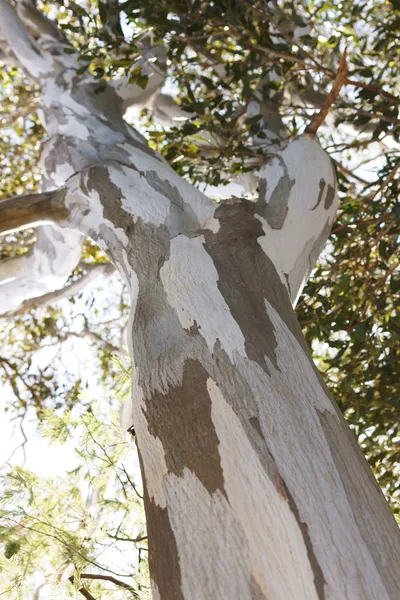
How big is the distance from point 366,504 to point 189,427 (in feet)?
1.34

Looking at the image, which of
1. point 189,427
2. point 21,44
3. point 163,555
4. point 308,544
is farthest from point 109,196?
point 21,44

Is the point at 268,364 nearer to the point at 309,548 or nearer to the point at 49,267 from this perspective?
the point at 309,548

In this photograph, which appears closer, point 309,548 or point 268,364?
point 309,548

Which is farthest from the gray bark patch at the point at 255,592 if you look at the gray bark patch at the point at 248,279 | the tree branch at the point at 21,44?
the tree branch at the point at 21,44

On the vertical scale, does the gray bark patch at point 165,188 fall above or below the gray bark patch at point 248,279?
above

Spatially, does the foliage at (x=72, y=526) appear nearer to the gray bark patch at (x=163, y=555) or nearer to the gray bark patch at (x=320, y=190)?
the gray bark patch at (x=163, y=555)

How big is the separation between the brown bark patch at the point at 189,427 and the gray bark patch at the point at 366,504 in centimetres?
26

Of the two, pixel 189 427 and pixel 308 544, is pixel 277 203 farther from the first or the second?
pixel 308 544

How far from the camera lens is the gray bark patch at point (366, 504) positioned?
115cm

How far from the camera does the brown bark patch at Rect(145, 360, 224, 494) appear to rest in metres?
1.32

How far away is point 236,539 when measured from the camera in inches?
46.6

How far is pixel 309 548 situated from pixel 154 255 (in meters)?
1.14

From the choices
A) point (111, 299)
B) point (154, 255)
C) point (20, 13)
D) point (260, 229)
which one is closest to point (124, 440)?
point (154, 255)

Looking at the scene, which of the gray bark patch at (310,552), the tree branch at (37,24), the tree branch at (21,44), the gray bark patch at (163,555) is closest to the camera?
the gray bark patch at (310,552)
